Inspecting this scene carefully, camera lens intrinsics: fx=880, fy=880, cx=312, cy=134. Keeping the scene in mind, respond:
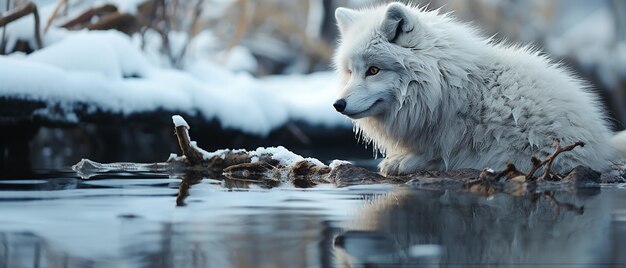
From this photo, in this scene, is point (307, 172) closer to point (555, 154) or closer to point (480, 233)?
point (555, 154)

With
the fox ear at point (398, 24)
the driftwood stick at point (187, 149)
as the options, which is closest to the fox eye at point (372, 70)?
the fox ear at point (398, 24)

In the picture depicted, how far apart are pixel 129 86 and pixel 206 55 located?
7.18 metres

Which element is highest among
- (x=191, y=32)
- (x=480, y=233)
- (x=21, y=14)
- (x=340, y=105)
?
(x=191, y=32)

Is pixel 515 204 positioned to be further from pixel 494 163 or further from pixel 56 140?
pixel 56 140

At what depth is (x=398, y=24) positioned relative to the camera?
5.71 metres

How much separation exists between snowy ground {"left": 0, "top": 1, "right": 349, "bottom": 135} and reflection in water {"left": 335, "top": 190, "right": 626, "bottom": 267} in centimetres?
405

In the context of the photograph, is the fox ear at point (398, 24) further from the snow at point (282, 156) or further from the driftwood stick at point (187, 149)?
the driftwood stick at point (187, 149)

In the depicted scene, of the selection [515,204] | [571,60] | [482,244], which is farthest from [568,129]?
[571,60]

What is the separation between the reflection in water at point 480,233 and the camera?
2.62m

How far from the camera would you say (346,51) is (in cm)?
582

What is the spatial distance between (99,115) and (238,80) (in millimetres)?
2596

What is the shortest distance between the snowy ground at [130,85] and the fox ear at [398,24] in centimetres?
307

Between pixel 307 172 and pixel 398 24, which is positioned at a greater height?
pixel 398 24

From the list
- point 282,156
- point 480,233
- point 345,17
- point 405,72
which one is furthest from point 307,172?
point 480,233
